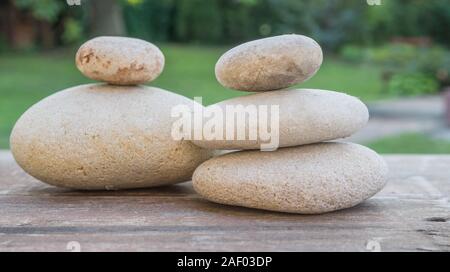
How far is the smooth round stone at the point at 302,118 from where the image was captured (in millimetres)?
2686

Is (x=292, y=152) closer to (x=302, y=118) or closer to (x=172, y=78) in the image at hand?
(x=302, y=118)

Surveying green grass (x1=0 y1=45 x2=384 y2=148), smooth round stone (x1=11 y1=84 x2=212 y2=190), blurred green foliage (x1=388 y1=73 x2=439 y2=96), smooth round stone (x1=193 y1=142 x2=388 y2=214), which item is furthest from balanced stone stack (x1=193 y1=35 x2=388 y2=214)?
blurred green foliage (x1=388 y1=73 x2=439 y2=96)

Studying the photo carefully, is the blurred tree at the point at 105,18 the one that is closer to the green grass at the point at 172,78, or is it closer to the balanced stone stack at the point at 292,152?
the green grass at the point at 172,78

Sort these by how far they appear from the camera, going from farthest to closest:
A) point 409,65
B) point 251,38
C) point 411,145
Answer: point 409,65, point 251,38, point 411,145

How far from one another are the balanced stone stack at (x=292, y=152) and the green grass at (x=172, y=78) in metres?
5.24

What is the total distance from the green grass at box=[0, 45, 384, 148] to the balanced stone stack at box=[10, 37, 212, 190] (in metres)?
4.58

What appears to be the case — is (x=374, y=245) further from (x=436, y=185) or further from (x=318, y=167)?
(x=436, y=185)

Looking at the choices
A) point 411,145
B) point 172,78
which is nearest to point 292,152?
point 411,145

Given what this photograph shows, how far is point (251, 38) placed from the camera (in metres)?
11.3

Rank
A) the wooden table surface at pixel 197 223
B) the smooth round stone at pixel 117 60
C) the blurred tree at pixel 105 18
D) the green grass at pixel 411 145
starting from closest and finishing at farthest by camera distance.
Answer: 1. the wooden table surface at pixel 197 223
2. the smooth round stone at pixel 117 60
3. the green grass at pixel 411 145
4. the blurred tree at pixel 105 18

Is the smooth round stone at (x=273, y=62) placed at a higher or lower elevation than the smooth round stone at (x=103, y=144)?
higher

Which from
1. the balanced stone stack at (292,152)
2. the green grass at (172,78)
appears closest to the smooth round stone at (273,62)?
the balanced stone stack at (292,152)

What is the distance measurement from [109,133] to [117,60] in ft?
1.22

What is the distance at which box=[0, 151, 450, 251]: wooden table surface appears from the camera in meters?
2.27
